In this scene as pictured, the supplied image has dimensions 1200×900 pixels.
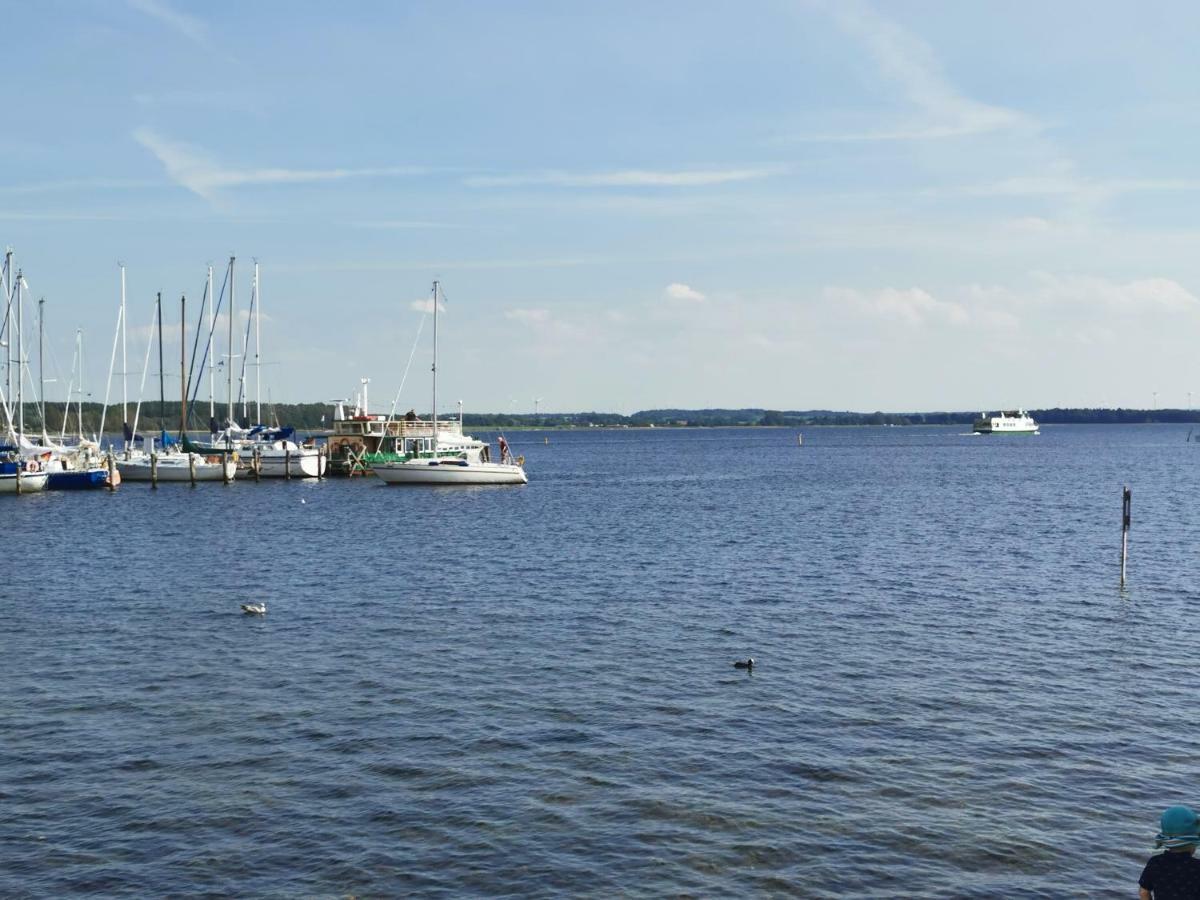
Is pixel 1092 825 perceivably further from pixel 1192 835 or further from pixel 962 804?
pixel 1192 835

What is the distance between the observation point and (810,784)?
21328 mm

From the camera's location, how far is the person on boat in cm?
1168

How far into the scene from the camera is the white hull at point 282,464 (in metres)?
109

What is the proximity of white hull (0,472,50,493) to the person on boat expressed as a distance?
9152 centimetres

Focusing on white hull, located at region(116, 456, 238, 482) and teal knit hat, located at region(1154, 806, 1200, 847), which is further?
white hull, located at region(116, 456, 238, 482)

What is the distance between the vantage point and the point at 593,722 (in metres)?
25.2

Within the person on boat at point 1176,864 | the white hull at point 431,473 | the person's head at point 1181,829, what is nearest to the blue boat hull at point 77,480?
the white hull at point 431,473

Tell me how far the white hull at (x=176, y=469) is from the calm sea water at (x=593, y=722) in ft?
161

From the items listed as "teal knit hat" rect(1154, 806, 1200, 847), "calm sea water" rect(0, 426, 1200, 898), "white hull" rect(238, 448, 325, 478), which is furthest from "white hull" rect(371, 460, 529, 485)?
"teal knit hat" rect(1154, 806, 1200, 847)

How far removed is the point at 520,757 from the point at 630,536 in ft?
135

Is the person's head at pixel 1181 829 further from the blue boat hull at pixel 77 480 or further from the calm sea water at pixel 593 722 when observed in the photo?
the blue boat hull at pixel 77 480

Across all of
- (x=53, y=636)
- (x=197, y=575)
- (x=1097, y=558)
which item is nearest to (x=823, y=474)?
(x=1097, y=558)

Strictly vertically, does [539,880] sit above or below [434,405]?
below

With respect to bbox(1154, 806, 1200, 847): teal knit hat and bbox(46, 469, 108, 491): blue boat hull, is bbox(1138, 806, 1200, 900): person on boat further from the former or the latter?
bbox(46, 469, 108, 491): blue boat hull
